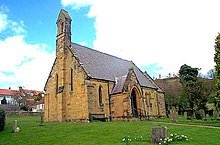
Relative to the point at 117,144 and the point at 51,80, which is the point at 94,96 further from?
the point at 117,144

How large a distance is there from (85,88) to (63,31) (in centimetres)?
1063

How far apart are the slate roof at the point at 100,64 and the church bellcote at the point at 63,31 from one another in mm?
1537

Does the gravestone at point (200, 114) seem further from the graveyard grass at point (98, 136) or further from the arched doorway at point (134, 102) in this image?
the graveyard grass at point (98, 136)

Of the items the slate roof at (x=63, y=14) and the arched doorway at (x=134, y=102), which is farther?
the slate roof at (x=63, y=14)

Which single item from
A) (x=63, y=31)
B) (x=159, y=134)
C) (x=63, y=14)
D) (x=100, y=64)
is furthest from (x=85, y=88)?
(x=159, y=134)

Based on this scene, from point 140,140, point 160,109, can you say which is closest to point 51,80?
point 160,109

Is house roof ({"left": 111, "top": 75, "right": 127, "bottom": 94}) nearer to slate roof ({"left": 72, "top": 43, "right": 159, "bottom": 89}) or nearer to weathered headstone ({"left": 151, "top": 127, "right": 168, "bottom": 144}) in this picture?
slate roof ({"left": 72, "top": 43, "right": 159, "bottom": 89})

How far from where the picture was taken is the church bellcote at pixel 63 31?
35156 mm

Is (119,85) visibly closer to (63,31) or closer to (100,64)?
(100,64)

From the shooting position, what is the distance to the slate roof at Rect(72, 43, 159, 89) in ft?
112

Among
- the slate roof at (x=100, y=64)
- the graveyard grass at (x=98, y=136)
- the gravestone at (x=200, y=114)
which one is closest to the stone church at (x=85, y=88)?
the slate roof at (x=100, y=64)

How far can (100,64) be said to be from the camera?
37.2m

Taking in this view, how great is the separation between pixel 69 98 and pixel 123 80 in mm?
8752

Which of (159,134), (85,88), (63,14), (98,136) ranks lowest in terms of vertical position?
(98,136)
